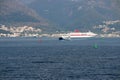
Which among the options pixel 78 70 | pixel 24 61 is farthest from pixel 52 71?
pixel 24 61

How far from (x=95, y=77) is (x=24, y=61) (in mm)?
44825

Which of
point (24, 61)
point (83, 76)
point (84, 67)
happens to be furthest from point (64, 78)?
point (24, 61)

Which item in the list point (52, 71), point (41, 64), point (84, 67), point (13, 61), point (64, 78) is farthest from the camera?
point (13, 61)

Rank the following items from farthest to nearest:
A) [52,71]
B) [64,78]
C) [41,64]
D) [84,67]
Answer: [41,64] → [84,67] → [52,71] → [64,78]

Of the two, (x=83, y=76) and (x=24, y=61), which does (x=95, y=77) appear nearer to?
(x=83, y=76)

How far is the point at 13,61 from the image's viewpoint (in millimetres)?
164250

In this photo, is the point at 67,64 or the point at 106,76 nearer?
the point at 106,76

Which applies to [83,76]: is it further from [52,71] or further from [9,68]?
[9,68]

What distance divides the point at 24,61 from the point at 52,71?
30.8m

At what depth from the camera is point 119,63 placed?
15175 cm

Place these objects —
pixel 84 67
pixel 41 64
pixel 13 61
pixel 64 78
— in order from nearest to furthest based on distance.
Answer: pixel 64 78
pixel 84 67
pixel 41 64
pixel 13 61

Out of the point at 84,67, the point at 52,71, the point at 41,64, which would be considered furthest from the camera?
the point at 41,64

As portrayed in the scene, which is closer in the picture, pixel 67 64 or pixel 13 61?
pixel 67 64

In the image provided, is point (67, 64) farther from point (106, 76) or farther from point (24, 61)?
point (106, 76)
